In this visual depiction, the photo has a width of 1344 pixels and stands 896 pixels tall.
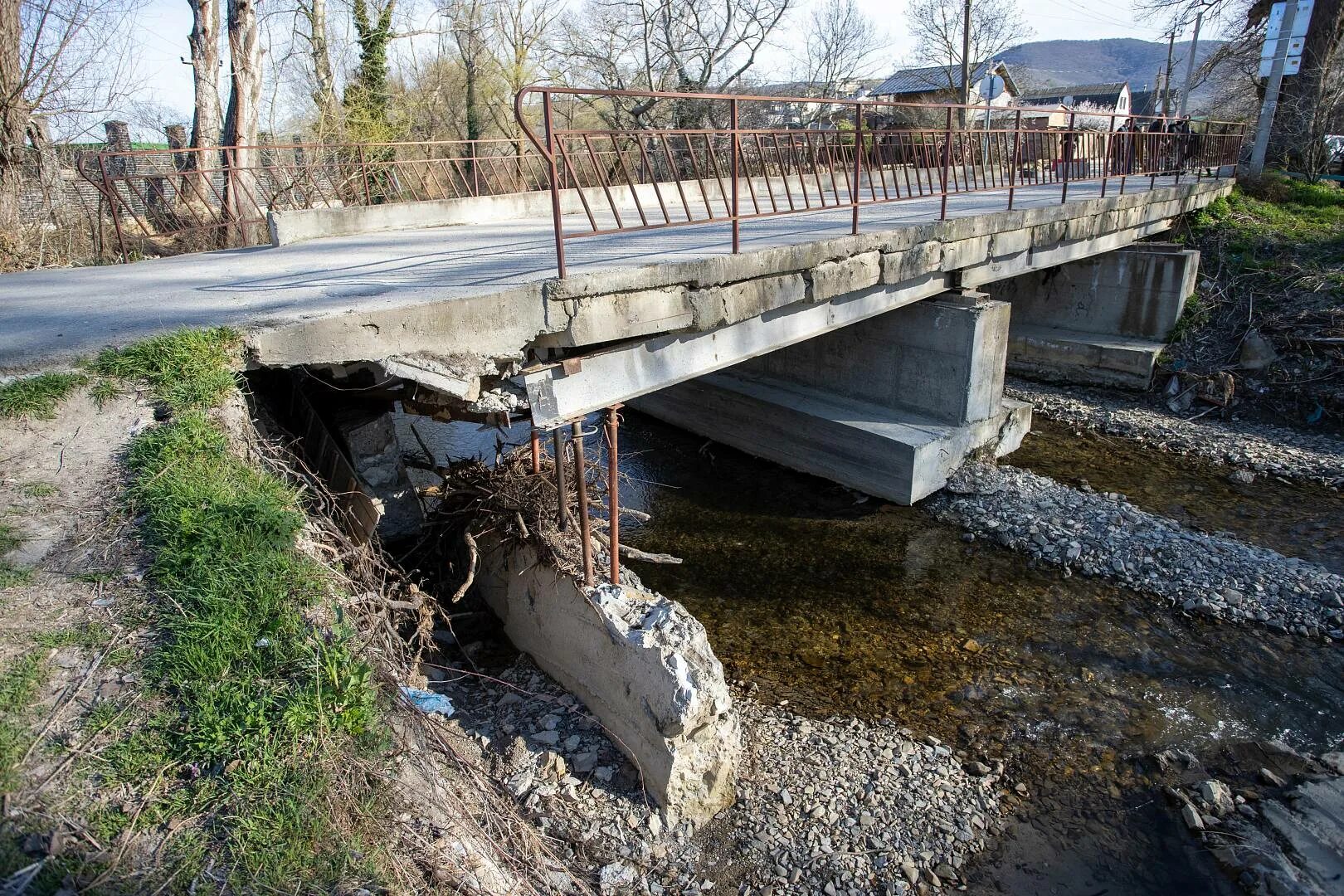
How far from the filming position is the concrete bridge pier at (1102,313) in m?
12.2

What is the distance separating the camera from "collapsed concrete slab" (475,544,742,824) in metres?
4.20

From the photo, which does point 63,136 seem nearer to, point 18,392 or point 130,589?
point 18,392

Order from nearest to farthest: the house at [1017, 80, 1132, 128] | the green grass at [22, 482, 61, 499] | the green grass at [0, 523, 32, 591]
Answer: the green grass at [0, 523, 32, 591] → the green grass at [22, 482, 61, 499] → the house at [1017, 80, 1132, 128]

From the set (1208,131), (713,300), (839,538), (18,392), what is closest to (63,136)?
(18,392)

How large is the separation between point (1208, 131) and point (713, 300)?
644 inches

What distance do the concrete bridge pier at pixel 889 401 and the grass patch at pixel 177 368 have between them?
680 cm

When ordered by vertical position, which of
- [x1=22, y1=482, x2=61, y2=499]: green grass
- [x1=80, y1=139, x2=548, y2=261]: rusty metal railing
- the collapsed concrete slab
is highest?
[x1=80, y1=139, x2=548, y2=261]: rusty metal railing

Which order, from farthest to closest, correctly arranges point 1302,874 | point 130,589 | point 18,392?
point 1302,874, point 18,392, point 130,589

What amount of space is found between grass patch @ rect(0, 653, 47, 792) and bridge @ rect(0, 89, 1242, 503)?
6.65ft

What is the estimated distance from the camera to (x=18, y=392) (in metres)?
3.74

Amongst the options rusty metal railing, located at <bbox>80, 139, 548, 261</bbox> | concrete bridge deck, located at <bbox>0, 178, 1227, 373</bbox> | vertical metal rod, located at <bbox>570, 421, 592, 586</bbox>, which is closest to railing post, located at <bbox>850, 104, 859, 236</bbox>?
concrete bridge deck, located at <bbox>0, 178, 1227, 373</bbox>

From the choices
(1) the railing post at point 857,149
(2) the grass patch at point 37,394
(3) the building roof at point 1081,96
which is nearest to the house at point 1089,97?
(3) the building roof at point 1081,96

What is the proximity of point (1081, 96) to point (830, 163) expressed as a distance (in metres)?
61.4

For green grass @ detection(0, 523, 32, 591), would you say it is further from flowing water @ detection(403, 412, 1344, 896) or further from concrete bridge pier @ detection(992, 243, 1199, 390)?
concrete bridge pier @ detection(992, 243, 1199, 390)
